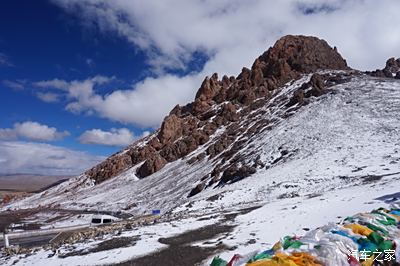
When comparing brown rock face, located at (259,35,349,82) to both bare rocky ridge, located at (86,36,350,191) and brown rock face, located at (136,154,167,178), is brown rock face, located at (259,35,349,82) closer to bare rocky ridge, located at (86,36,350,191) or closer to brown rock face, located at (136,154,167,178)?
bare rocky ridge, located at (86,36,350,191)

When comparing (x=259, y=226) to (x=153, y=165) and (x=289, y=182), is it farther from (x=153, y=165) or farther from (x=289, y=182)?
(x=153, y=165)

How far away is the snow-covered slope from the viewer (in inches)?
1222

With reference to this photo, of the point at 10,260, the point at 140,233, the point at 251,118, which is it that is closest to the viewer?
the point at 10,260

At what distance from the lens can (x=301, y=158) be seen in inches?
1594

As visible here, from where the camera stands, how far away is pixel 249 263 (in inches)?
280

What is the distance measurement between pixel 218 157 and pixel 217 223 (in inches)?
Result: 1718

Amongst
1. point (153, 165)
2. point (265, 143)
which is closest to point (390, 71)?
point (265, 143)

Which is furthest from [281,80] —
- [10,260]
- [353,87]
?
[10,260]

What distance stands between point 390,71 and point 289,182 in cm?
7096

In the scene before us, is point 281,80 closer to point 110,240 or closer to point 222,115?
point 222,115

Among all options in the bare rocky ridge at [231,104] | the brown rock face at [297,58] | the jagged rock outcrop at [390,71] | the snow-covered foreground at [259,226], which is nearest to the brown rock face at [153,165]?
the bare rocky ridge at [231,104]

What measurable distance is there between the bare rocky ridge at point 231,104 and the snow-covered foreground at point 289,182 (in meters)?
3.98

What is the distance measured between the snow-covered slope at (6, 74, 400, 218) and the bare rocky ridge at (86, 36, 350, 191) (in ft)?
10.5

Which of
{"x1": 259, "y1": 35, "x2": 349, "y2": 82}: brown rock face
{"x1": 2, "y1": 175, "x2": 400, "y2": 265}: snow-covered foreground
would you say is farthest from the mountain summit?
{"x1": 2, "y1": 175, "x2": 400, "y2": 265}: snow-covered foreground
